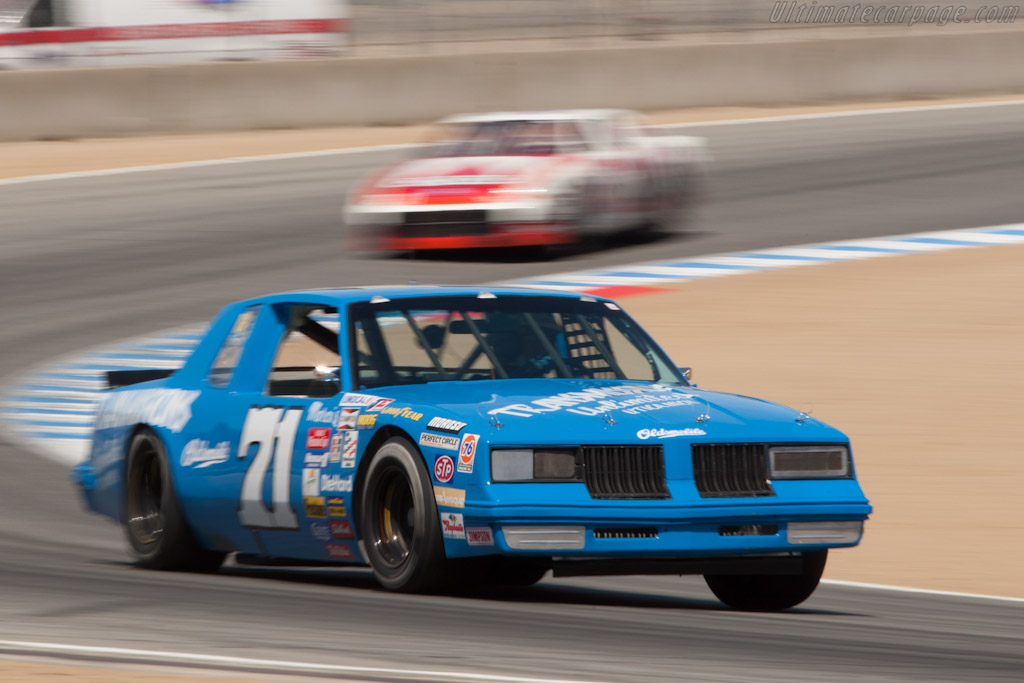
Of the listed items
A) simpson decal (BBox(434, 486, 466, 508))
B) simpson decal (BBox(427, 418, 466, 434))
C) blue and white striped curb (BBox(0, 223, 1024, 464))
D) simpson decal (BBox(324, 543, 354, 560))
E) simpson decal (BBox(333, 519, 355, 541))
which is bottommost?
blue and white striped curb (BBox(0, 223, 1024, 464))

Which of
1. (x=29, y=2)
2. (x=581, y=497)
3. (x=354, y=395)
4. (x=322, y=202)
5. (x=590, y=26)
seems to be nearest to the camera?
(x=581, y=497)

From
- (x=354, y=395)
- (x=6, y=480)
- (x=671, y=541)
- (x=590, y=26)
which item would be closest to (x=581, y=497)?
(x=671, y=541)

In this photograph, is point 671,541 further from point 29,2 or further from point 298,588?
point 29,2

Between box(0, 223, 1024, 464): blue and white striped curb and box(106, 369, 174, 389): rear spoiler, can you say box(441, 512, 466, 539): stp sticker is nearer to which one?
box(106, 369, 174, 389): rear spoiler

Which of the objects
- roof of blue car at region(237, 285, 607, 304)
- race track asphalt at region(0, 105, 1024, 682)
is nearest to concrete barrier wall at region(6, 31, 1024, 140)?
race track asphalt at region(0, 105, 1024, 682)

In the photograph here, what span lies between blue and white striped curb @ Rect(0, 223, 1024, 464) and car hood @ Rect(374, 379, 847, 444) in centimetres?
483

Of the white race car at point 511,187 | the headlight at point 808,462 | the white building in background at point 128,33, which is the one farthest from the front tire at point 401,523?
the white building in background at point 128,33

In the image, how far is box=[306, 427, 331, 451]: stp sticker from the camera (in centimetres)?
743

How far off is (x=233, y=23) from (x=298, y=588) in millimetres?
23838

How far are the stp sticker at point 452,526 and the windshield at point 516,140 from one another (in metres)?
12.5

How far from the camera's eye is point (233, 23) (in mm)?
30328

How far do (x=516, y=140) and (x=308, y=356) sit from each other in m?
11.4

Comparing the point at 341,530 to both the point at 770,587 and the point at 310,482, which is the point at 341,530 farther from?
the point at 770,587

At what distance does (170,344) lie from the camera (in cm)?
1573
